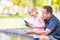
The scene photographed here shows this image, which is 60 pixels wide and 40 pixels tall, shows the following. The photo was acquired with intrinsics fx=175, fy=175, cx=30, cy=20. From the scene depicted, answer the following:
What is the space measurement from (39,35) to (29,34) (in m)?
0.08

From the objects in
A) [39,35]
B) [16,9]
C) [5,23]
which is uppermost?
[16,9]

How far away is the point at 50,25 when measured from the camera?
4.55 ft

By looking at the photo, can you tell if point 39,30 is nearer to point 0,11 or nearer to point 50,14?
point 50,14

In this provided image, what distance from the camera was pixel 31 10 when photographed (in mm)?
1360

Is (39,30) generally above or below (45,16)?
below

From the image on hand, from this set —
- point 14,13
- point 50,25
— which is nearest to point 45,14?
point 50,25

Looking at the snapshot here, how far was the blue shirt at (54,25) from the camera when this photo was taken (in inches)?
54.6

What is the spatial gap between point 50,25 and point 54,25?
0.11ft

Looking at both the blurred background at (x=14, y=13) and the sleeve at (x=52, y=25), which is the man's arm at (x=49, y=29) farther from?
the blurred background at (x=14, y=13)

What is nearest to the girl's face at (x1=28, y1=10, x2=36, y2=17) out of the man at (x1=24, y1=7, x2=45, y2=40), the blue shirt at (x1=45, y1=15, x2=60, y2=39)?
Result: the man at (x1=24, y1=7, x2=45, y2=40)

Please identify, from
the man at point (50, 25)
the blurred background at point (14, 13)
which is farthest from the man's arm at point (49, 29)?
the blurred background at point (14, 13)

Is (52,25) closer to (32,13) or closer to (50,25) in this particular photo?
(50,25)

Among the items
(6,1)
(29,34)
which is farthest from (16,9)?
(29,34)

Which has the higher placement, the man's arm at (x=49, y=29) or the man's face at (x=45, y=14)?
the man's face at (x=45, y=14)
